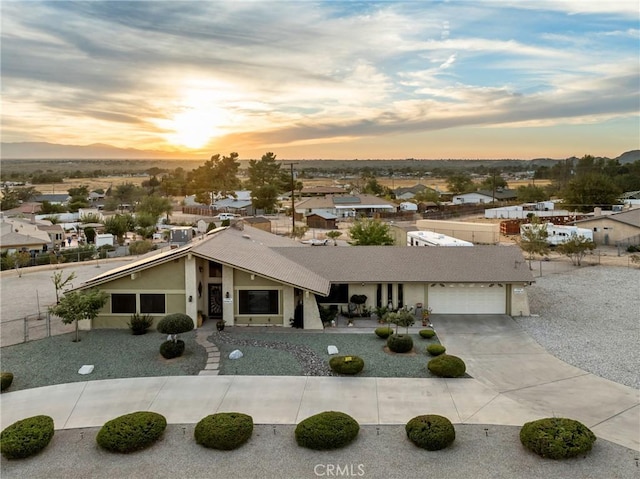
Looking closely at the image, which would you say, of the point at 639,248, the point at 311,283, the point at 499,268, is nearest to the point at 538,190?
the point at 639,248

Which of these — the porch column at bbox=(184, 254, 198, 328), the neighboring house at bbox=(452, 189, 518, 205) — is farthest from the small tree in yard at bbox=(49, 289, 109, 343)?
the neighboring house at bbox=(452, 189, 518, 205)

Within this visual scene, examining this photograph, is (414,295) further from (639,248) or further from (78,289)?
(639,248)

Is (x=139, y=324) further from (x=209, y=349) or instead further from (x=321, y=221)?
(x=321, y=221)

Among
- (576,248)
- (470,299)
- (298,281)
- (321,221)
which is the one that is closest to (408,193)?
(321,221)

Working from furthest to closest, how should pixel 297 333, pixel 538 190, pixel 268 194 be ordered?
pixel 538 190
pixel 268 194
pixel 297 333

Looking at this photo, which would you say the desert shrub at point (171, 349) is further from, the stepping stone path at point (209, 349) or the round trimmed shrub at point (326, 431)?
the round trimmed shrub at point (326, 431)

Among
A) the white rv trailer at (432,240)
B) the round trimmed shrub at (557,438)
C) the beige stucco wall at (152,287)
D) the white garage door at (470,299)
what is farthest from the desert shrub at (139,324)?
the white rv trailer at (432,240)

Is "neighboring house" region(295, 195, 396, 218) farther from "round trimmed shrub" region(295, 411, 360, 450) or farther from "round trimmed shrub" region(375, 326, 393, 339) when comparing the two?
"round trimmed shrub" region(295, 411, 360, 450)
